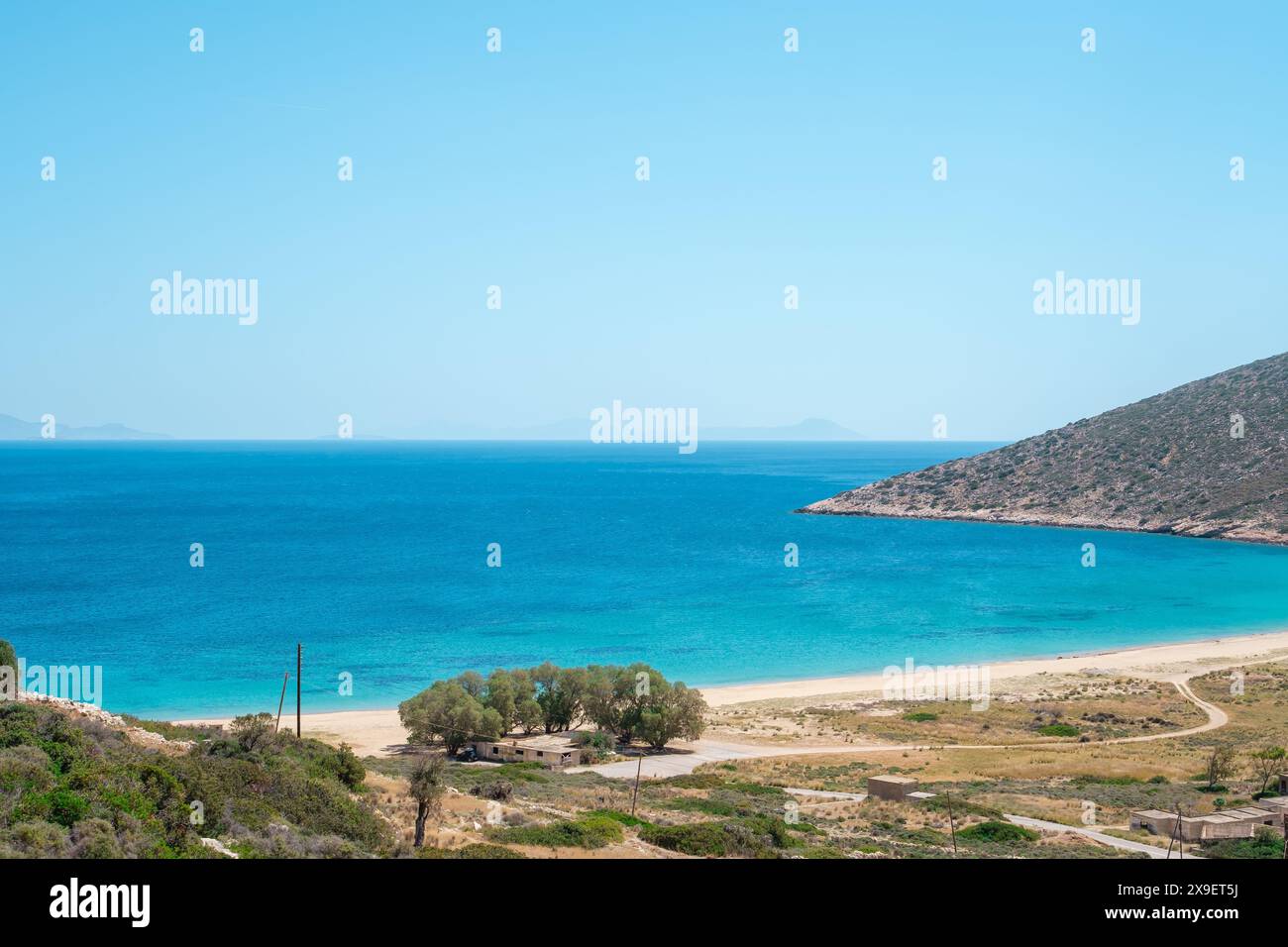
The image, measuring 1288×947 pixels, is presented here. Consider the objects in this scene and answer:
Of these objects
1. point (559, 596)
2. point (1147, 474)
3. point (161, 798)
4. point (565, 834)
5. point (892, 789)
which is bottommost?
point (892, 789)

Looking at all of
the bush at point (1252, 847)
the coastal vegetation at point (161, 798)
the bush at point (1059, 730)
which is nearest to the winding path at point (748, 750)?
the bush at point (1059, 730)

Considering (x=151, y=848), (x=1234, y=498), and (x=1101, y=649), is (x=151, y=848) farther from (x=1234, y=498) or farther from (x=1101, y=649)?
(x=1234, y=498)

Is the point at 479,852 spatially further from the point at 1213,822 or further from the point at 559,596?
the point at 559,596

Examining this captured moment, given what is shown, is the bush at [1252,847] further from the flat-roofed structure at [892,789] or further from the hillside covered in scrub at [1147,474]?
the hillside covered in scrub at [1147,474]

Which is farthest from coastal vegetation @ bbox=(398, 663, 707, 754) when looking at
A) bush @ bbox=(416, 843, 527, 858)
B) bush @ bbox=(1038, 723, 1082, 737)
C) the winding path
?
bush @ bbox=(416, 843, 527, 858)

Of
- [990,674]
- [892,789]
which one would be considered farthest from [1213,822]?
[990,674]

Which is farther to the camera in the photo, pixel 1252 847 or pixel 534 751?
pixel 534 751

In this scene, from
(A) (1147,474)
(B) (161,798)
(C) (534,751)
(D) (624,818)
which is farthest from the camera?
(A) (1147,474)

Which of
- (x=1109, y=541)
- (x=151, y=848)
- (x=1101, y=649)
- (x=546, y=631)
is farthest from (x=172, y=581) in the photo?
(x=1109, y=541)
